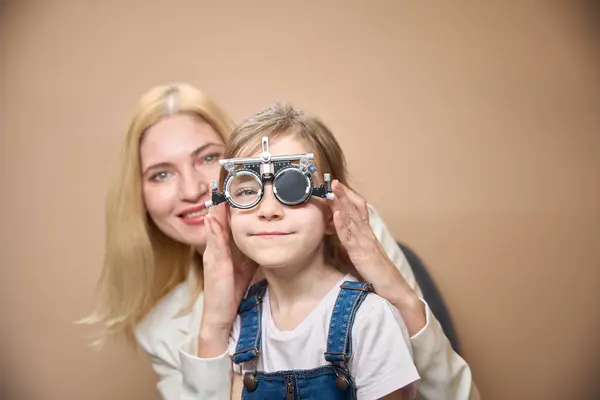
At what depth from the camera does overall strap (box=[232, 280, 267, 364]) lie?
131 centimetres

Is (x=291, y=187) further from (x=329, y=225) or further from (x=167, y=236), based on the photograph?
(x=167, y=236)

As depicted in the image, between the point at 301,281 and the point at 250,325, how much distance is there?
160mm

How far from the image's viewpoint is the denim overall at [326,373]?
47.3 inches

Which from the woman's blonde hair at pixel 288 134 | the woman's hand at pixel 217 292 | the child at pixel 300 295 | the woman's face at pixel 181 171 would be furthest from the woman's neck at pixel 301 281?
the woman's face at pixel 181 171

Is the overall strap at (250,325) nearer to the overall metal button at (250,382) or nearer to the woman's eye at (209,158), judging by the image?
the overall metal button at (250,382)

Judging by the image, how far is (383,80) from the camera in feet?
7.17

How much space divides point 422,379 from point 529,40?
1335 millimetres

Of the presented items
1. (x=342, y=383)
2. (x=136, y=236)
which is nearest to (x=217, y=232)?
(x=342, y=383)

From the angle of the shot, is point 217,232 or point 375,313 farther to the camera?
point 217,232

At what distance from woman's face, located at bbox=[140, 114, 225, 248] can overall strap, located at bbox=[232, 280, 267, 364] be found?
1.35ft

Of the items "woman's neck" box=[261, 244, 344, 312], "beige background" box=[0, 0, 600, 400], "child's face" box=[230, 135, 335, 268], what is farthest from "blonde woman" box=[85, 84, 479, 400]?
"beige background" box=[0, 0, 600, 400]

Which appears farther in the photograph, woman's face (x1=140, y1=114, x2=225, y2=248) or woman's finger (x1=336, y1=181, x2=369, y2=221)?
woman's face (x1=140, y1=114, x2=225, y2=248)

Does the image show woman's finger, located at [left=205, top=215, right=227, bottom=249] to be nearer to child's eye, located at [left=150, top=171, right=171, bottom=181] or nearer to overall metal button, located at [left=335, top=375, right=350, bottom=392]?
overall metal button, located at [left=335, top=375, right=350, bottom=392]

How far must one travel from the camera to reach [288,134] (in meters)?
1.29
